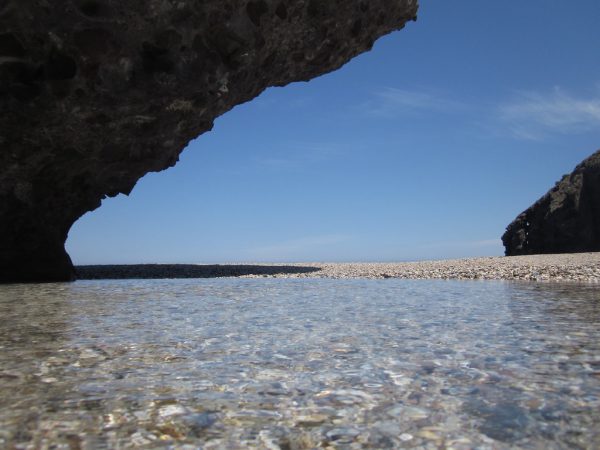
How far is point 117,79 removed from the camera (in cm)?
1217

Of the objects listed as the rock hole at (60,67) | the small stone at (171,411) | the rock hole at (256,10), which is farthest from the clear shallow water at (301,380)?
the rock hole at (256,10)

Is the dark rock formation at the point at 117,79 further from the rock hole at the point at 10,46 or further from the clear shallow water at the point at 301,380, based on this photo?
the clear shallow water at the point at 301,380

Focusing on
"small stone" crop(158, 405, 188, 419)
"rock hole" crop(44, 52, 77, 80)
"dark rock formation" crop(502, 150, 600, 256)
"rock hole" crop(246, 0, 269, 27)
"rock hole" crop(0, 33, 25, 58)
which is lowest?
"small stone" crop(158, 405, 188, 419)

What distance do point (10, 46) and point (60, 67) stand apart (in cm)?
108

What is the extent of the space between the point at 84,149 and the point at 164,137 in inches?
93.6

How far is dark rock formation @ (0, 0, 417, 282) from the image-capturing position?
1130 cm

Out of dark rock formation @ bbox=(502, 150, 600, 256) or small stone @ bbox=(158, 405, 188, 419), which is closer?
small stone @ bbox=(158, 405, 188, 419)

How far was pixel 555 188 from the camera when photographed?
3222cm

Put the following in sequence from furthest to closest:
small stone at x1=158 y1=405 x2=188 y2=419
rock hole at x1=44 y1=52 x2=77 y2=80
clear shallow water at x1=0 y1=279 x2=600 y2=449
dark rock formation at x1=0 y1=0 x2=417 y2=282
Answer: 1. rock hole at x1=44 y1=52 x2=77 y2=80
2. dark rock formation at x1=0 y1=0 x2=417 y2=282
3. small stone at x1=158 y1=405 x2=188 y2=419
4. clear shallow water at x1=0 y1=279 x2=600 y2=449

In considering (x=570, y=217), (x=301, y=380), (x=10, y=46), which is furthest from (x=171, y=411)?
(x=570, y=217)

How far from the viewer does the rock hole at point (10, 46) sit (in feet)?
35.6

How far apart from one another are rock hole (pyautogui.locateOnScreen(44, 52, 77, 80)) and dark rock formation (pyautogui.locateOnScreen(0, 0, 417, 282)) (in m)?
0.02

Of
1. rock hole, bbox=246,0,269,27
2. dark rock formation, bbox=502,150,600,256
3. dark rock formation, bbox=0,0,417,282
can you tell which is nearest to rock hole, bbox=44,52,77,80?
dark rock formation, bbox=0,0,417,282

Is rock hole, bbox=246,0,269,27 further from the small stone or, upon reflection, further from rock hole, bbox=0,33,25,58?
the small stone
